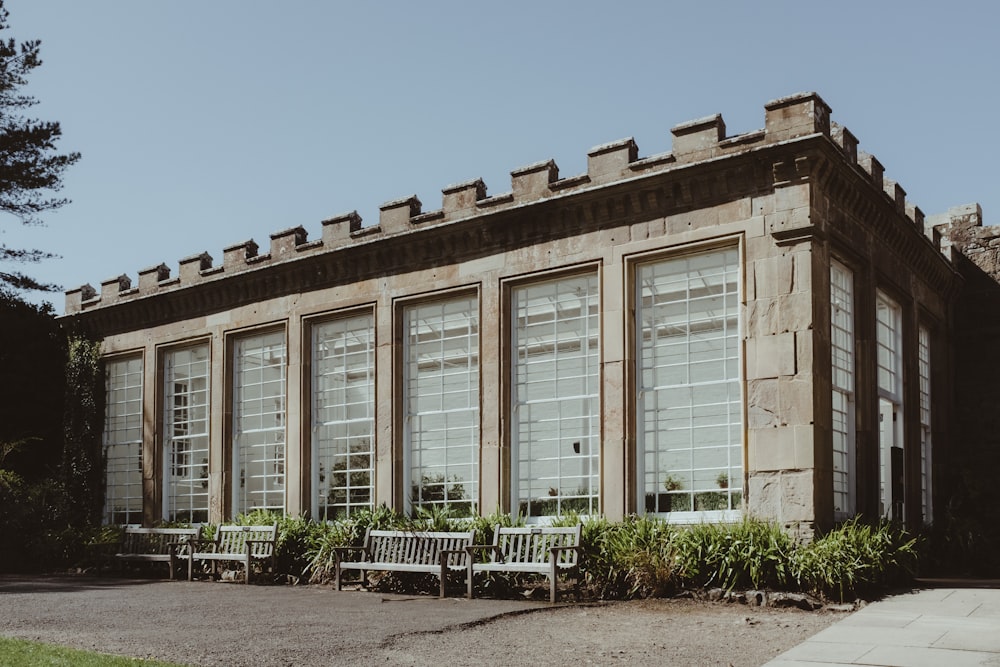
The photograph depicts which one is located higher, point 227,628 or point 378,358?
point 378,358

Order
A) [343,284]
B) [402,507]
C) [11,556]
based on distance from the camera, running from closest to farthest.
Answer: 1. [402,507]
2. [343,284]
3. [11,556]

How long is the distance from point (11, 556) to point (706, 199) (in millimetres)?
14036

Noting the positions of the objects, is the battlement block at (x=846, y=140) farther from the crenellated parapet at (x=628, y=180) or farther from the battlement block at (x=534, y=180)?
the battlement block at (x=534, y=180)

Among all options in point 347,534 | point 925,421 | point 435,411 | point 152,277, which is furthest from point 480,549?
point 152,277

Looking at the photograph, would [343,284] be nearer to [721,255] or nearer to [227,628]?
[721,255]

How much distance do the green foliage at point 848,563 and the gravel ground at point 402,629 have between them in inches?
23.8

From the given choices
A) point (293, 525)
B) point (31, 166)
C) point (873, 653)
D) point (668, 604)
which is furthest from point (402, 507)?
point (31, 166)

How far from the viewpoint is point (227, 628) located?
1007 centimetres

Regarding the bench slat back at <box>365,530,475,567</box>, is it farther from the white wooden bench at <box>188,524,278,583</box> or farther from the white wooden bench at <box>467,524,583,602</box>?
the white wooden bench at <box>188,524,278,583</box>

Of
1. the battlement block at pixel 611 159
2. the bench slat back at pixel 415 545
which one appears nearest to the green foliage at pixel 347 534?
the bench slat back at pixel 415 545

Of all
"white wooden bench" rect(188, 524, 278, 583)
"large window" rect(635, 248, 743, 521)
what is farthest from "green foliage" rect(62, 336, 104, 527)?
"large window" rect(635, 248, 743, 521)

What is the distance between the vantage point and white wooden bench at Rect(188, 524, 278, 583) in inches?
632

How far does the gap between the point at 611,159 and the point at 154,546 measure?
32.7 feet

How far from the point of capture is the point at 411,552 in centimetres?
1411
